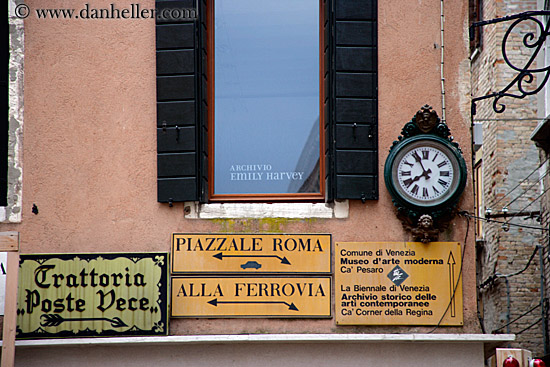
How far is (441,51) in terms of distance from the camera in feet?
33.0

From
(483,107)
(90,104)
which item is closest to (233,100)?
(90,104)

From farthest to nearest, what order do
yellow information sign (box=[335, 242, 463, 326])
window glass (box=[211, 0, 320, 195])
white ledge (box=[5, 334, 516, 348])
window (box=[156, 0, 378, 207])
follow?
window glass (box=[211, 0, 320, 195]) → window (box=[156, 0, 378, 207]) → yellow information sign (box=[335, 242, 463, 326]) → white ledge (box=[5, 334, 516, 348])

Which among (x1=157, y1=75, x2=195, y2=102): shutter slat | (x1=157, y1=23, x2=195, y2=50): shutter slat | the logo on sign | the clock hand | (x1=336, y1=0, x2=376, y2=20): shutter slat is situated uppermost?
(x1=336, y1=0, x2=376, y2=20): shutter slat

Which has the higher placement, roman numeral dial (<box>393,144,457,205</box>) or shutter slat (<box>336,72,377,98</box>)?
shutter slat (<box>336,72,377,98</box>)

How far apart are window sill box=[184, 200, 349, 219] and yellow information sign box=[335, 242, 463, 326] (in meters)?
0.40

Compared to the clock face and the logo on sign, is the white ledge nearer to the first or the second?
the logo on sign

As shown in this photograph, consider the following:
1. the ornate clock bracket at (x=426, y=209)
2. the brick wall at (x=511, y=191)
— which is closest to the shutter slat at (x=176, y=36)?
the ornate clock bracket at (x=426, y=209)

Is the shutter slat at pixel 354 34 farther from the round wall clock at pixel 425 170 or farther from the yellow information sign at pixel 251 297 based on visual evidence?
the yellow information sign at pixel 251 297

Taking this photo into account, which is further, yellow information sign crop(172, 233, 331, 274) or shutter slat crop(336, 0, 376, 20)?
shutter slat crop(336, 0, 376, 20)

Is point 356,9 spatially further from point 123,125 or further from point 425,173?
point 123,125

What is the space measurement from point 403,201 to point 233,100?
211 cm

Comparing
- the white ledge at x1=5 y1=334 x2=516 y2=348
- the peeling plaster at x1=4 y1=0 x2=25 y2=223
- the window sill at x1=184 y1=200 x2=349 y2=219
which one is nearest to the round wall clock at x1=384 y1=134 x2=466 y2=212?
the window sill at x1=184 y1=200 x2=349 y2=219

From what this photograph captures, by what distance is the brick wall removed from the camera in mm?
17156

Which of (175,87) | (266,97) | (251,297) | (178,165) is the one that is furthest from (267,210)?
(175,87)
